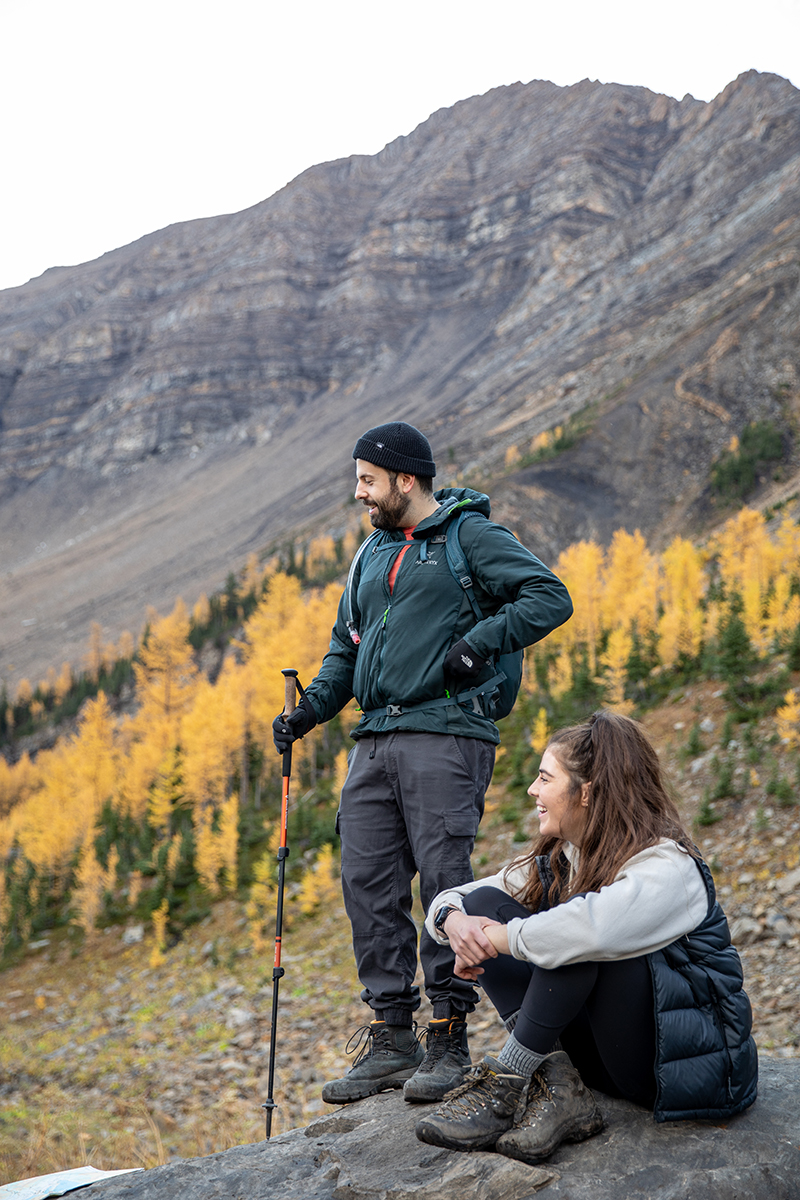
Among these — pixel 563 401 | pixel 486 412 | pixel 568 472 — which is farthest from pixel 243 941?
pixel 486 412

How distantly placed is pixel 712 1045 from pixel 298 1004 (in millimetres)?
10976

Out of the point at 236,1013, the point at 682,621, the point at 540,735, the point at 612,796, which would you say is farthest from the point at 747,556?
the point at 612,796

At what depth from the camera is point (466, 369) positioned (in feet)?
448

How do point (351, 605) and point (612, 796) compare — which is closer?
point (612, 796)

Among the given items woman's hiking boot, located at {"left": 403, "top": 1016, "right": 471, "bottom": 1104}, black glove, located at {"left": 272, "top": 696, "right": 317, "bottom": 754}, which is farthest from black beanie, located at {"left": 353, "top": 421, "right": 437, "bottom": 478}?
woman's hiking boot, located at {"left": 403, "top": 1016, "right": 471, "bottom": 1104}

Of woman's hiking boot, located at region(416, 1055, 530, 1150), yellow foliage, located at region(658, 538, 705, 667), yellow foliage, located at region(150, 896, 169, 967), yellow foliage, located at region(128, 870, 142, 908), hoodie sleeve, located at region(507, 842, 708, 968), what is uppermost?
hoodie sleeve, located at region(507, 842, 708, 968)

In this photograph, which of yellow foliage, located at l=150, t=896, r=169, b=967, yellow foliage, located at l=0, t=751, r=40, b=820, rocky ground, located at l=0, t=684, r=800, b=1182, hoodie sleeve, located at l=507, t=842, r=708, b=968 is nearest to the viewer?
hoodie sleeve, located at l=507, t=842, r=708, b=968

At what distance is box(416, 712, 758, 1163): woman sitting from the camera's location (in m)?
2.68

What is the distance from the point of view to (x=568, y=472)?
6425cm

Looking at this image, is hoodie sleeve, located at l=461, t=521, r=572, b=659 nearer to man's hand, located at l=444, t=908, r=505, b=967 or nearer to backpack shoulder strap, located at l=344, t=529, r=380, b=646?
backpack shoulder strap, located at l=344, t=529, r=380, b=646

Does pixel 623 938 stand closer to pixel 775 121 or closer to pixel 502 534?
pixel 502 534

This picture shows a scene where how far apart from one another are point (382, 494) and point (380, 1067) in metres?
2.70

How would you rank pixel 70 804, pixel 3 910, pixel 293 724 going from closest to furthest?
1. pixel 293 724
2. pixel 3 910
3. pixel 70 804

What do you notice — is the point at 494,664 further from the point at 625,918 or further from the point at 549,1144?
the point at 549,1144
